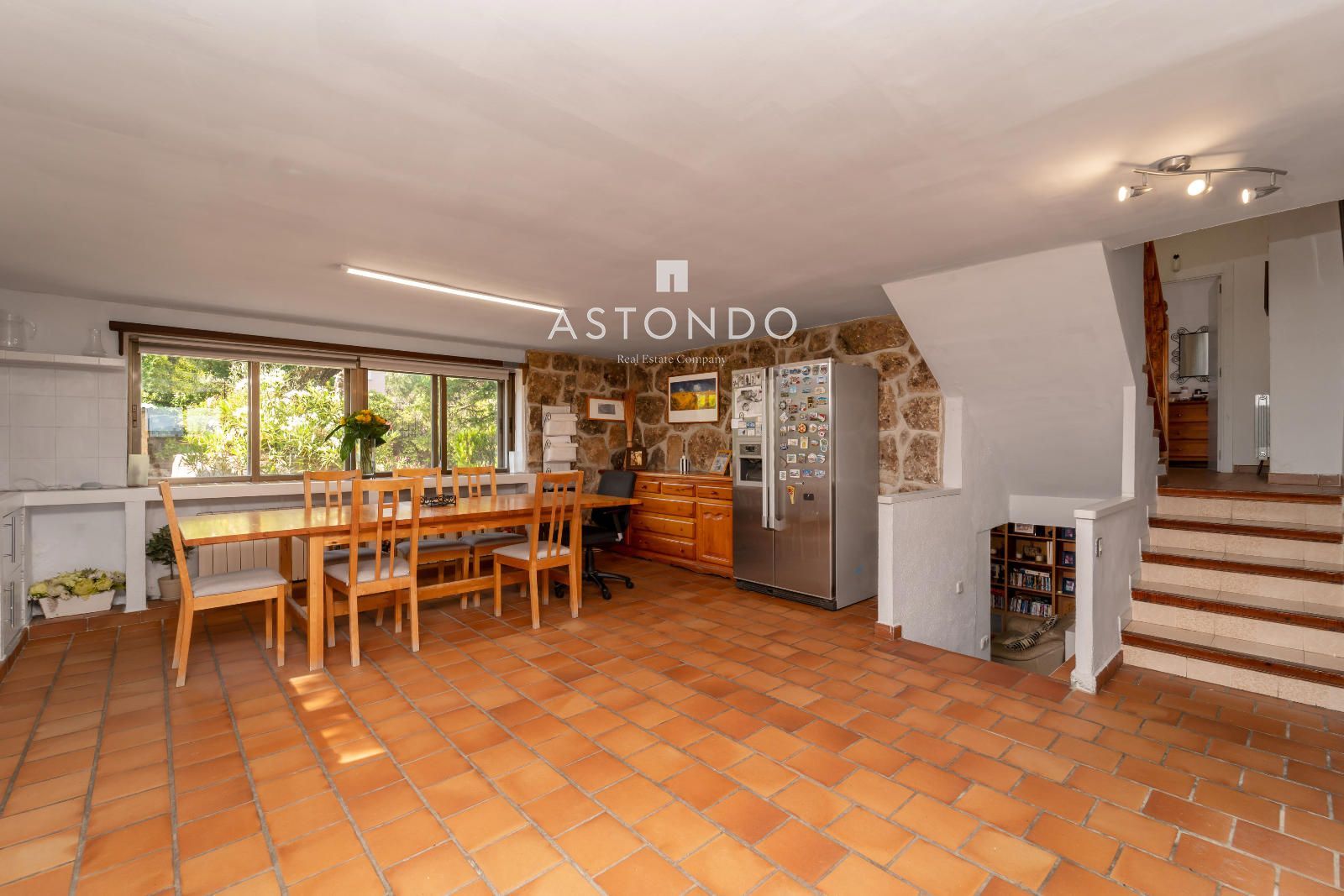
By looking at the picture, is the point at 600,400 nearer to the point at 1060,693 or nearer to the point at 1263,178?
the point at 1060,693

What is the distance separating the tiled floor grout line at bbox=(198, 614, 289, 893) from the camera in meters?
1.69

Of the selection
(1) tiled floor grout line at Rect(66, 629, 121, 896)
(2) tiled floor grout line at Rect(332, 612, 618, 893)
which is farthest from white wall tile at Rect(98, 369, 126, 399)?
(2) tiled floor grout line at Rect(332, 612, 618, 893)

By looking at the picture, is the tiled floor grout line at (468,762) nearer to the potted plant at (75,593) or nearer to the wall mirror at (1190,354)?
the potted plant at (75,593)

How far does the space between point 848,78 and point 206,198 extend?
2.57m

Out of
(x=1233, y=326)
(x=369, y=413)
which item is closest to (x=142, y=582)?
(x=369, y=413)

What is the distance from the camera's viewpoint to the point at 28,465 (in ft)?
13.2

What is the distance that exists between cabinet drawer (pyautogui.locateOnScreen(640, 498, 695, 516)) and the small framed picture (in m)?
1.27

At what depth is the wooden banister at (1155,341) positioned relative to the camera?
397cm

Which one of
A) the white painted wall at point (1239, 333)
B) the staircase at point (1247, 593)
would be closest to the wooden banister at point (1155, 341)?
the staircase at point (1247, 593)

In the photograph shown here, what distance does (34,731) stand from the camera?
2.52 m

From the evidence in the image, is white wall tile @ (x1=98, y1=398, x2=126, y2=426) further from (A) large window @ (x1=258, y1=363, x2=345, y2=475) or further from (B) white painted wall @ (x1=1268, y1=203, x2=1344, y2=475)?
(B) white painted wall @ (x1=1268, y1=203, x2=1344, y2=475)

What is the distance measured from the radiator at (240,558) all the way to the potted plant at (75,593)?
0.51m

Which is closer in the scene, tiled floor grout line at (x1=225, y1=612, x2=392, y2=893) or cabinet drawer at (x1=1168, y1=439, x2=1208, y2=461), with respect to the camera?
tiled floor grout line at (x1=225, y1=612, x2=392, y2=893)

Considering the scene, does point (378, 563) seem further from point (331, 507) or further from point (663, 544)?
point (663, 544)
